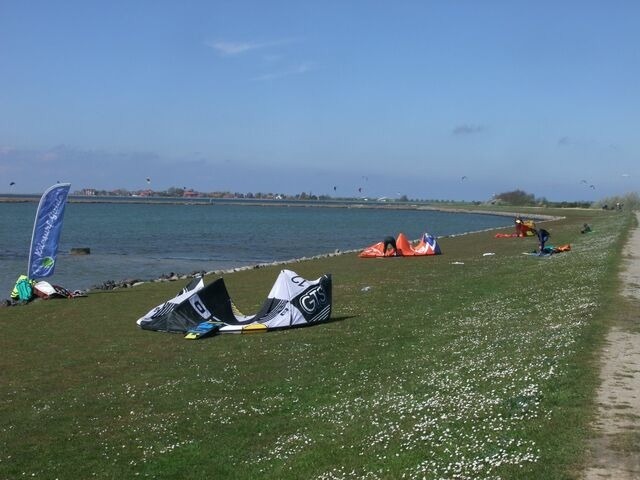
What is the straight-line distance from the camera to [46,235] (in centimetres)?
3106

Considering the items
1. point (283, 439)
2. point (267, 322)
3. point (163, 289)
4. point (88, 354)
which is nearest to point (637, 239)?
point (163, 289)

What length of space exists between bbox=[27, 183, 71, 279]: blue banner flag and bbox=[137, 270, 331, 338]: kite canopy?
11.1m

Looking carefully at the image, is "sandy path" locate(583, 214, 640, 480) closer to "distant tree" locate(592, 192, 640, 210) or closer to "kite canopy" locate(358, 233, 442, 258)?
"kite canopy" locate(358, 233, 442, 258)

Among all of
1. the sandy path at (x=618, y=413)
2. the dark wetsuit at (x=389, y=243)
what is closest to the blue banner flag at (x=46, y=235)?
the dark wetsuit at (x=389, y=243)

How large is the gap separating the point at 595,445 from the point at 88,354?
1250 centimetres

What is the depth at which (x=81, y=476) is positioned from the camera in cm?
998

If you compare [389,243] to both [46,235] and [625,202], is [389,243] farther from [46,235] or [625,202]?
[625,202]

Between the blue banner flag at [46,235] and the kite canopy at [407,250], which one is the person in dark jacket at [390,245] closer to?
the kite canopy at [407,250]

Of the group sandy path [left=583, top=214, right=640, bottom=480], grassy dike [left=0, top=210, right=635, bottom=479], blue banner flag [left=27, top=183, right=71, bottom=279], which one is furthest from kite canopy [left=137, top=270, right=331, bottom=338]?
blue banner flag [left=27, top=183, right=71, bottom=279]

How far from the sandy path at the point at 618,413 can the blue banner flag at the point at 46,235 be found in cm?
2267

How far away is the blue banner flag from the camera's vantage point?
101 ft

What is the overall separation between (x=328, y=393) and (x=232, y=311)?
8695 millimetres

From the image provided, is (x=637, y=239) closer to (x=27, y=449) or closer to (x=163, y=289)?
(x=163, y=289)

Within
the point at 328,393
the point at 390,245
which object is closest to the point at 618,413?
the point at 328,393
